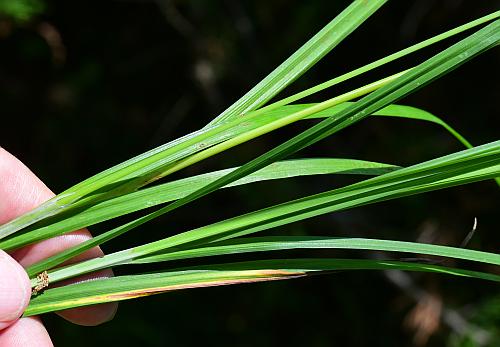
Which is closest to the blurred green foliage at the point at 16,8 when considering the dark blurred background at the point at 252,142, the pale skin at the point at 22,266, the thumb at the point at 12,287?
the dark blurred background at the point at 252,142

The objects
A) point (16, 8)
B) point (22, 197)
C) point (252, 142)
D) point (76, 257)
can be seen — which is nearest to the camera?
point (76, 257)

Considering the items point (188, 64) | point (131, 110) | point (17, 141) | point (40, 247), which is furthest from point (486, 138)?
point (17, 141)

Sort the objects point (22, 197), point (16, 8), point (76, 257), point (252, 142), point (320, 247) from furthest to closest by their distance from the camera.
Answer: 1. point (252, 142)
2. point (16, 8)
3. point (22, 197)
4. point (76, 257)
5. point (320, 247)

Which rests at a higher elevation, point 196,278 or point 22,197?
point 22,197

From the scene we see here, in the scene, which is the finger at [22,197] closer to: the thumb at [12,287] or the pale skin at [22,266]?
the pale skin at [22,266]

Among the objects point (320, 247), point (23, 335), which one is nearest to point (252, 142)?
point (23, 335)

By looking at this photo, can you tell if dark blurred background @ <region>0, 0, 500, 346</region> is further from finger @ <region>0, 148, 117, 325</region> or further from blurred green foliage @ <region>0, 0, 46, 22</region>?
finger @ <region>0, 148, 117, 325</region>

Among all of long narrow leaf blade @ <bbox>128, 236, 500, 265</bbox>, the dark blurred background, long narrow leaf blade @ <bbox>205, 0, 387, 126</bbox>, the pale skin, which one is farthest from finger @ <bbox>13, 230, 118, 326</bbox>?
the dark blurred background

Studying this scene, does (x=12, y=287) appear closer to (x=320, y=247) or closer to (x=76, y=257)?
(x=76, y=257)
